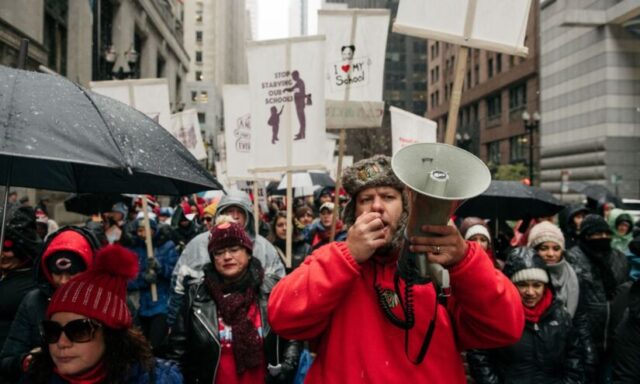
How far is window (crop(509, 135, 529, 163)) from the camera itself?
134ft

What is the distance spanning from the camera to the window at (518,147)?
134ft

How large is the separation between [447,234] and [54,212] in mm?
17317

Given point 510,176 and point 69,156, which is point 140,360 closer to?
point 69,156

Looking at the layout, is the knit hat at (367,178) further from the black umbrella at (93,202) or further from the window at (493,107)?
the window at (493,107)

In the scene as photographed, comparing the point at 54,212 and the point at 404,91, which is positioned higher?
the point at 404,91

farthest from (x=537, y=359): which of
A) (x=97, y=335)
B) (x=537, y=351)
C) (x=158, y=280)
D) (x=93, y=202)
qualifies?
(x=93, y=202)

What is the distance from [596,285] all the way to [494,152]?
147ft

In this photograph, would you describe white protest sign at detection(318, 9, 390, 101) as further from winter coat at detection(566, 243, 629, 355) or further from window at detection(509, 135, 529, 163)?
window at detection(509, 135, 529, 163)

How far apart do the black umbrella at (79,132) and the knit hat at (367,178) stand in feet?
2.15

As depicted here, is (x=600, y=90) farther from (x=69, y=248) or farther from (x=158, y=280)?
(x=69, y=248)

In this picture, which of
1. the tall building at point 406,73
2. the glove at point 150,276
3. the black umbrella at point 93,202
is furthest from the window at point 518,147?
the tall building at point 406,73

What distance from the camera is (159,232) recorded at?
613 centimetres

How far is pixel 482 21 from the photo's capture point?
284cm

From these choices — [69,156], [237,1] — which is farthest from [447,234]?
[237,1]
